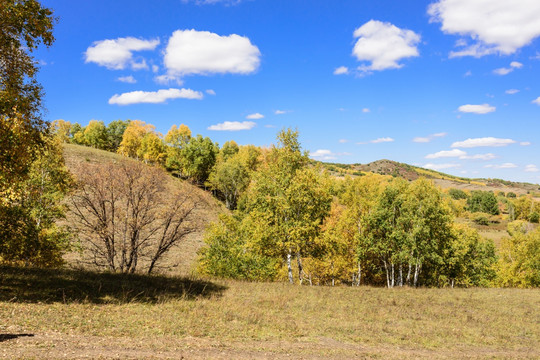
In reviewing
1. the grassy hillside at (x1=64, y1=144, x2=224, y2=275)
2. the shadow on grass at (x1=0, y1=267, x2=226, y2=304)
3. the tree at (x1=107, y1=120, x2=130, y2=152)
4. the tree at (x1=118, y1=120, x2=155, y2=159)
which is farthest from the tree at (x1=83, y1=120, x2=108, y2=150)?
the shadow on grass at (x1=0, y1=267, x2=226, y2=304)

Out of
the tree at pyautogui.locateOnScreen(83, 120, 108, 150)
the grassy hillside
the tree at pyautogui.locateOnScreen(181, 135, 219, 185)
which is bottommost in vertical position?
the grassy hillside

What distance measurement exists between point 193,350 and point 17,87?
46.8 feet

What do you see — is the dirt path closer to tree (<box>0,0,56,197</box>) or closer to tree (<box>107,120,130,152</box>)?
tree (<box>0,0,56,197</box>)

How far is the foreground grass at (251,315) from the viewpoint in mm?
13219

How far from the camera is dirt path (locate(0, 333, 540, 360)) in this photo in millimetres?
10203

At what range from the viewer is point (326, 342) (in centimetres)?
1412

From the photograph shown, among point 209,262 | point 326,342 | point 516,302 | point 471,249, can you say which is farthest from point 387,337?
point 471,249

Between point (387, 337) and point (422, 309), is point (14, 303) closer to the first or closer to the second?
point (387, 337)

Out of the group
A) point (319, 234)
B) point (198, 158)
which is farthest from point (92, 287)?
point (198, 158)

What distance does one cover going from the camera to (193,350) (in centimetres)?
1166

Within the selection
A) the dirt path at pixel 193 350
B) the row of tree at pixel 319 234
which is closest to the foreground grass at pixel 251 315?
the dirt path at pixel 193 350

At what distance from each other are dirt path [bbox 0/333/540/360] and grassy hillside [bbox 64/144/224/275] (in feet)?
56.3

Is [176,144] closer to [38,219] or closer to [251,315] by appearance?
[38,219]

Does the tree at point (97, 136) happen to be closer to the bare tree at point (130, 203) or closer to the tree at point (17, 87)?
the bare tree at point (130, 203)
